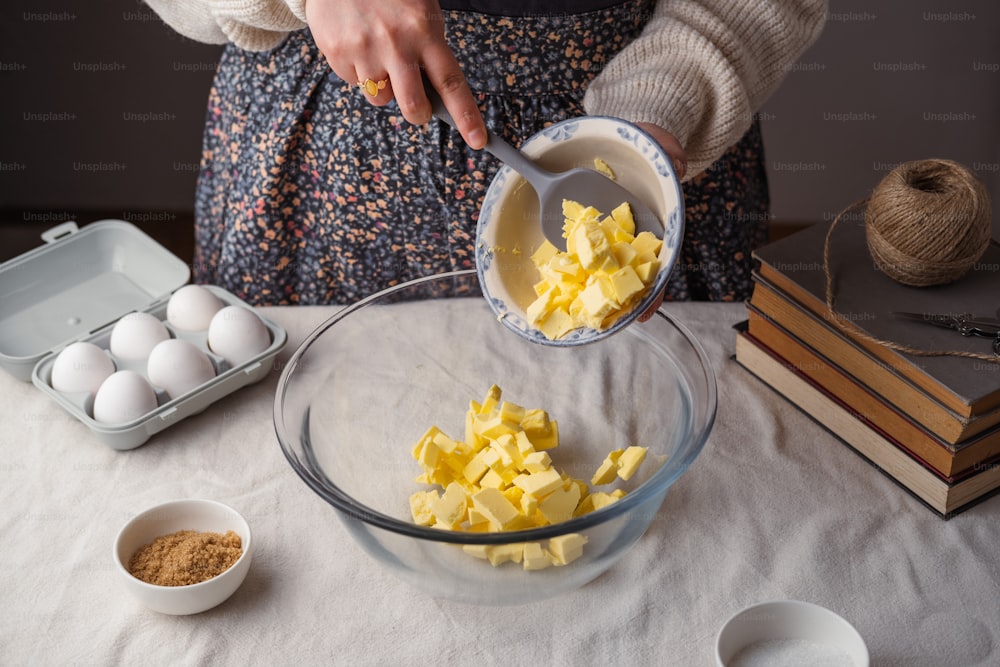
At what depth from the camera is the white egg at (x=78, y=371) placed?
1.23 m

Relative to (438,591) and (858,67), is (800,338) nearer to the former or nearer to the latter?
(438,591)

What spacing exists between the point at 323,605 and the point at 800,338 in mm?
626

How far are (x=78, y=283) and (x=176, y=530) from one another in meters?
0.56

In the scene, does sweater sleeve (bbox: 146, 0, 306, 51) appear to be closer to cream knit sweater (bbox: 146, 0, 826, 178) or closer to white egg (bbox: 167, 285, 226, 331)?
cream knit sweater (bbox: 146, 0, 826, 178)

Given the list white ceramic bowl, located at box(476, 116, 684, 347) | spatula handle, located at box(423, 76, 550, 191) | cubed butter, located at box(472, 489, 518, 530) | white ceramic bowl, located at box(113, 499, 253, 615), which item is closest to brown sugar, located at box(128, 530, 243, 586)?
white ceramic bowl, located at box(113, 499, 253, 615)

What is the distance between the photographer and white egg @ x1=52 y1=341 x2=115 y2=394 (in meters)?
1.23

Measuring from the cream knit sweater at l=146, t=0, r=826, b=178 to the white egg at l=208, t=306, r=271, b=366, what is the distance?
1.26ft

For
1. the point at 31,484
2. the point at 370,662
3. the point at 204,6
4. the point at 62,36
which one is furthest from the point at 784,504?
the point at 62,36

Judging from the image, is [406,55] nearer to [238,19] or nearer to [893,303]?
[238,19]

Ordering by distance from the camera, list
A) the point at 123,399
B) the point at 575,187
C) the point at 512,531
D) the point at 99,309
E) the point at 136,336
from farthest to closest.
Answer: the point at 99,309, the point at 136,336, the point at 123,399, the point at 575,187, the point at 512,531

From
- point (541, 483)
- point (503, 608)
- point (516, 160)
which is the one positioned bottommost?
point (503, 608)

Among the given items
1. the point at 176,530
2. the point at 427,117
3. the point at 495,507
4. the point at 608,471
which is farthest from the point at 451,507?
the point at 427,117

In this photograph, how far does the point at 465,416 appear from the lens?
1.22 metres

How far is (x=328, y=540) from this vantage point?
110 cm
